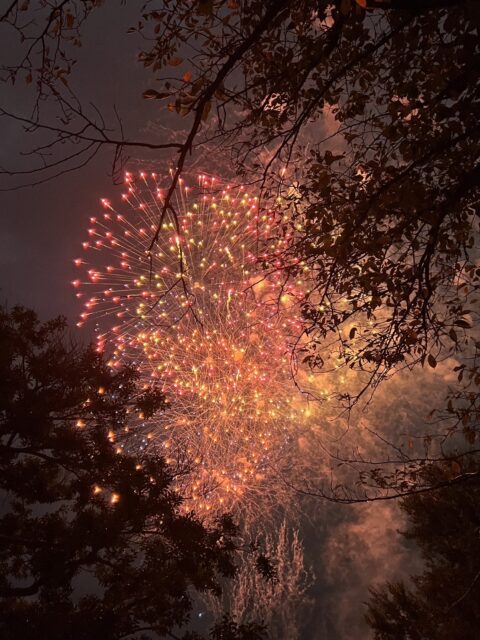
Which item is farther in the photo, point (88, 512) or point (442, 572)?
point (442, 572)

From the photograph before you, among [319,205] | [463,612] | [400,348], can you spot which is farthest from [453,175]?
[463,612]

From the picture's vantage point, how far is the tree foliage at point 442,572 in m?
9.83

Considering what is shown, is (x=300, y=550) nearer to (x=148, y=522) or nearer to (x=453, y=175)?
(x=148, y=522)

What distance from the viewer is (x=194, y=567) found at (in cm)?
623

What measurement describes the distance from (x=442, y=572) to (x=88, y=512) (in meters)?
9.11

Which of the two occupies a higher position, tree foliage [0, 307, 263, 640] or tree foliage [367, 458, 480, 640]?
tree foliage [0, 307, 263, 640]

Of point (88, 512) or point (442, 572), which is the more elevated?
point (88, 512)

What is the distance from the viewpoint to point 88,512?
21.3 ft

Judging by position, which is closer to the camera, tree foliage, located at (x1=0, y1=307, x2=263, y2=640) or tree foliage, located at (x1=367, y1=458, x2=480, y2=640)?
tree foliage, located at (x1=0, y1=307, x2=263, y2=640)

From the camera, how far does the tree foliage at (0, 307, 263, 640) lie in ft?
20.3

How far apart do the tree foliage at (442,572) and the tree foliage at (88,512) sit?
19.5ft

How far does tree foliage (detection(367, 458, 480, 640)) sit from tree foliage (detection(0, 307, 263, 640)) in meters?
5.94

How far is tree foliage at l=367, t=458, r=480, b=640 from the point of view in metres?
9.83

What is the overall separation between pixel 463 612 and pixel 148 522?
796 centimetres
